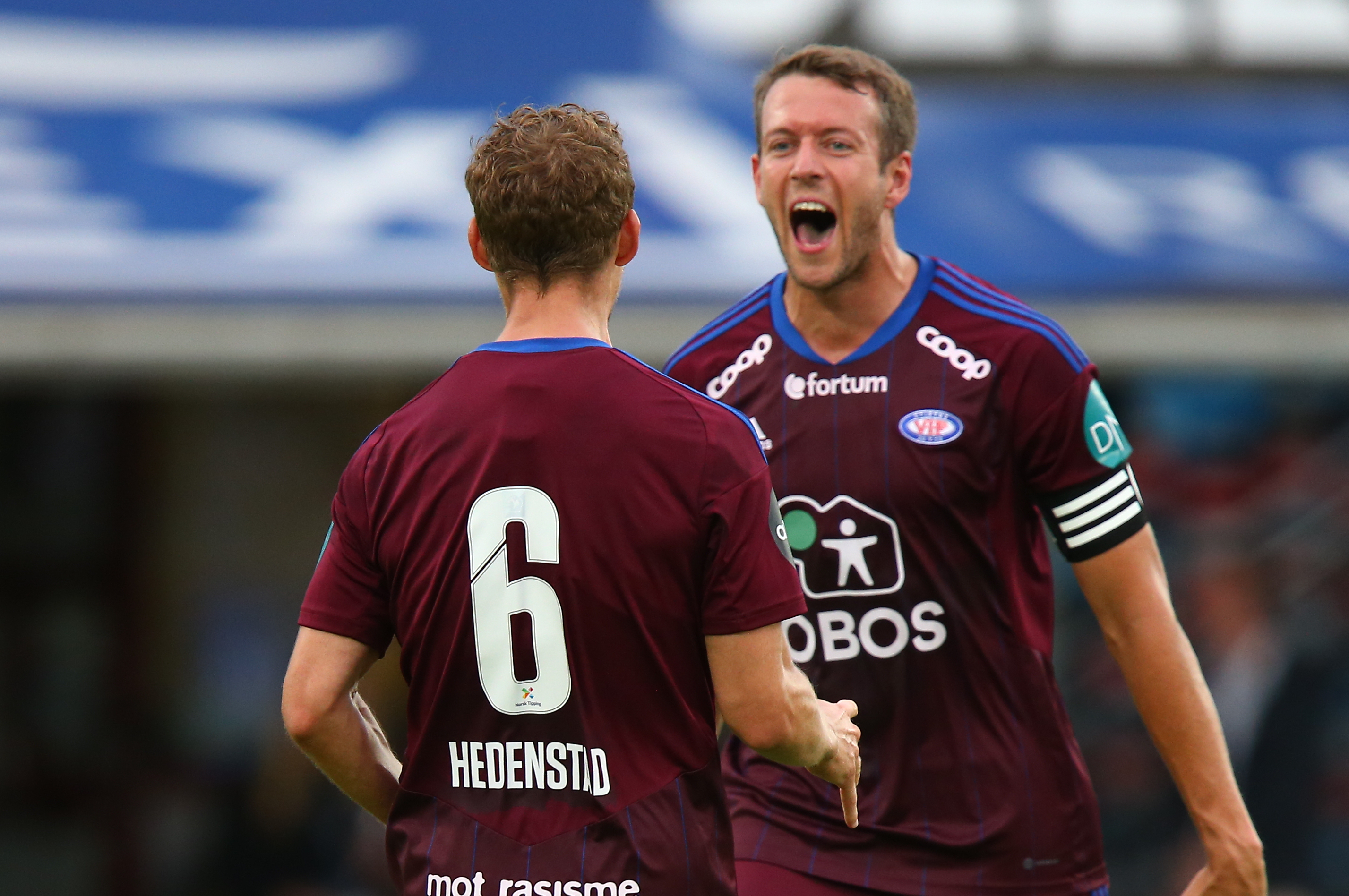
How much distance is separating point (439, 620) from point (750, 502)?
499 millimetres

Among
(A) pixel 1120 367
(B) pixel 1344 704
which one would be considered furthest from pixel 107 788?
(B) pixel 1344 704

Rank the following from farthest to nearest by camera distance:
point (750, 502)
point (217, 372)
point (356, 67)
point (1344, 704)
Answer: point (1344, 704)
point (356, 67)
point (217, 372)
point (750, 502)

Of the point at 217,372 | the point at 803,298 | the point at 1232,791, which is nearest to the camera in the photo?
the point at 1232,791

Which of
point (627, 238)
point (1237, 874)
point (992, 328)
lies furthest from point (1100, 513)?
point (627, 238)

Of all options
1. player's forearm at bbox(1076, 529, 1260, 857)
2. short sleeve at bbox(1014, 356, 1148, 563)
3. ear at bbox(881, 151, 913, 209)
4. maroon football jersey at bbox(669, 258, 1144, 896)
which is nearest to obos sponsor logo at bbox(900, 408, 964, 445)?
maroon football jersey at bbox(669, 258, 1144, 896)

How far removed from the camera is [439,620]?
2.53m

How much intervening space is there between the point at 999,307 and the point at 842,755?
3.72 feet

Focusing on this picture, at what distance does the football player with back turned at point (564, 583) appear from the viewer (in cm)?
245

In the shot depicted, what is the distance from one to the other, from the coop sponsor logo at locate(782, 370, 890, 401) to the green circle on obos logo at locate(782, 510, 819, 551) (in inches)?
9.7

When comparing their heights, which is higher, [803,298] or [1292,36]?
[1292,36]

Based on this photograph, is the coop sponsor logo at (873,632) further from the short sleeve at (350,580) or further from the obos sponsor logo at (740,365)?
the short sleeve at (350,580)

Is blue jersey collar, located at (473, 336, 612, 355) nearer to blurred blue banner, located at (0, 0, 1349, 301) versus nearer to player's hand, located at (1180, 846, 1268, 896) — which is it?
player's hand, located at (1180, 846, 1268, 896)

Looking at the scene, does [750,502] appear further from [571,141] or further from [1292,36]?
[1292,36]

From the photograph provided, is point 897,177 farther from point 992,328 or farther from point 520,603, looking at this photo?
point 520,603
